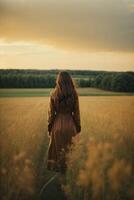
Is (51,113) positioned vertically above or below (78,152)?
above

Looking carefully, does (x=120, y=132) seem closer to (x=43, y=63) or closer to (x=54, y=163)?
(x=54, y=163)

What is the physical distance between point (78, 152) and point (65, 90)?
534 mm

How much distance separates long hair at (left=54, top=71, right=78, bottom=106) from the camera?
3141 millimetres

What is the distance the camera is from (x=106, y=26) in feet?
11.0

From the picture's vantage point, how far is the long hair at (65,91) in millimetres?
3141

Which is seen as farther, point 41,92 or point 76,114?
point 41,92

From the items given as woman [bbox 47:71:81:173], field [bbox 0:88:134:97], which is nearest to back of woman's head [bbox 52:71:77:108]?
woman [bbox 47:71:81:173]

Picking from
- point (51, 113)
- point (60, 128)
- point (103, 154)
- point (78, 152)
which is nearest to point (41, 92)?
point (51, 113)

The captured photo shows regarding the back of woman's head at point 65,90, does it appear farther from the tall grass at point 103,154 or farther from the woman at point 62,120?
the tall grass at point 103,154

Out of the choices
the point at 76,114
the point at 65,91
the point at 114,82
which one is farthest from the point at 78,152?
the point at 114,82

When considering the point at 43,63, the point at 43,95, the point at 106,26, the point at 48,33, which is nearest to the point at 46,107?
the point at 43,95

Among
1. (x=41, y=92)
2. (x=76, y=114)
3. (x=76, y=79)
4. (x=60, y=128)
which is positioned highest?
(x=76, y=79)

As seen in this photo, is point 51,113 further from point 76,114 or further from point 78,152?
point 78,152

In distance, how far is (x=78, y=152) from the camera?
10.5 feet
